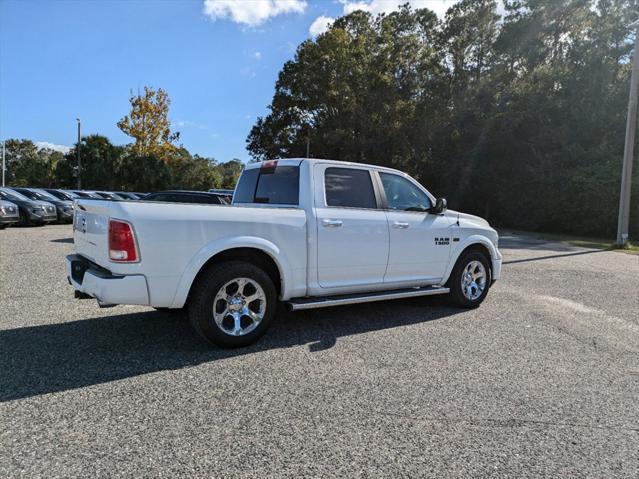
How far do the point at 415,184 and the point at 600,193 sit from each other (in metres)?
22.4

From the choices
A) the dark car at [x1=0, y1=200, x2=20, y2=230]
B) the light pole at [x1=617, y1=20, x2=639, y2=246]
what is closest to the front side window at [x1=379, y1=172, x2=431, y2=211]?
the light pole at [x1=617, y1=20, x2=639, y2=246]

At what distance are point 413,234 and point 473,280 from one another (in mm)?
1436

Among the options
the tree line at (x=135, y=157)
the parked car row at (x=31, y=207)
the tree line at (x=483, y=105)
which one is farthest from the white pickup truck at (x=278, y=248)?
the tree line at (x=135, y=157)

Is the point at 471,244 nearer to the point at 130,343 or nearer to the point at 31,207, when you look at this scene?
the point at 130,343

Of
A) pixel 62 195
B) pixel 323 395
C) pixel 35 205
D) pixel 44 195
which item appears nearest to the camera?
pixel 323 395

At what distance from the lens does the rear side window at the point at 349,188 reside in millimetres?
5188

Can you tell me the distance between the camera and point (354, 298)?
507 cm

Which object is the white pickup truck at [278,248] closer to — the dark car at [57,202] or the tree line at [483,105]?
the dark car at [57,202]

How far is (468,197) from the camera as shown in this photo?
33375 mm

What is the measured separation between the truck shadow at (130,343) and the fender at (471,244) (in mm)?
630

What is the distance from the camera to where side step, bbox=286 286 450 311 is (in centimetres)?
469

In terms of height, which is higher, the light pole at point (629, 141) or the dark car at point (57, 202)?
the light pole at point (629, 141)

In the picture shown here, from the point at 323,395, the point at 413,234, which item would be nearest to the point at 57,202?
the point at 413,234

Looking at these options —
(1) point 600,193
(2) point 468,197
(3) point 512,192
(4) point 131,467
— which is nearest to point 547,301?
(4) point 131,467
